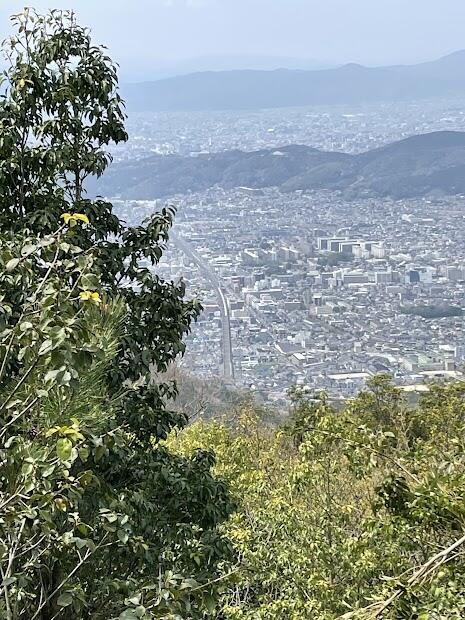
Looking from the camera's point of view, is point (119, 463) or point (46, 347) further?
point (119, 463)

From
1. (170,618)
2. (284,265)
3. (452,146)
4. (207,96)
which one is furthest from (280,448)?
(207,96)

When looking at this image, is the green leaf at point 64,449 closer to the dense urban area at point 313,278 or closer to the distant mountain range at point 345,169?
the dense urban area at point 313,278

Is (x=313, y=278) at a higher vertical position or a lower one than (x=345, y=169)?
lower

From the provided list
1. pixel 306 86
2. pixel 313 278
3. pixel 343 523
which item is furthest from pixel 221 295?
pixel 306 86

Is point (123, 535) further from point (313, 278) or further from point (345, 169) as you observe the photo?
point (345, 169)

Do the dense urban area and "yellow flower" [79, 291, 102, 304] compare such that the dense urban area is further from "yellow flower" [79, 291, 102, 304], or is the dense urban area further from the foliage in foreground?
"yellow flower" [79, 291, 102, 304]

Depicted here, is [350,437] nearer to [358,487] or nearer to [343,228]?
[358,487]

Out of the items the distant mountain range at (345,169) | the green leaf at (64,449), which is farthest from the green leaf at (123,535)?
the distant mountain range at (345,169)
